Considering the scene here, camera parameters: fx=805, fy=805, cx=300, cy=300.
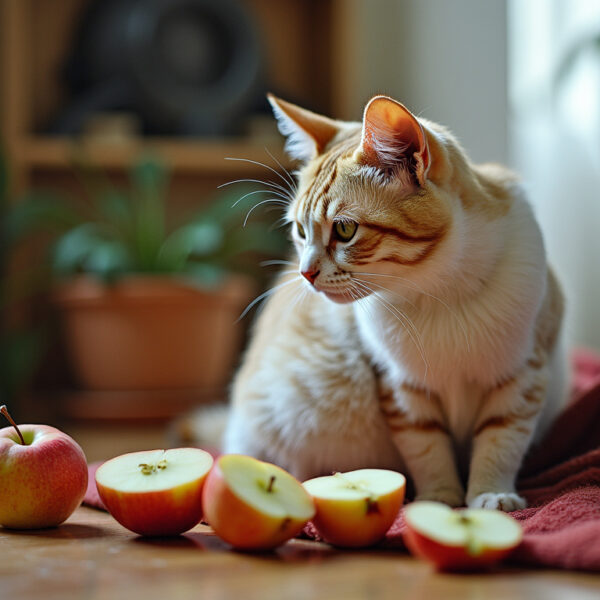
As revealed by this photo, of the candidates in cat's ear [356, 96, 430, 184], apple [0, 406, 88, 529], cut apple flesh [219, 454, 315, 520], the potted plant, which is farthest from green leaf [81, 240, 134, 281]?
cut apple flesh [219, 454, 315, 520]

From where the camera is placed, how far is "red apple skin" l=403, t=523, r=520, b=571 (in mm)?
891

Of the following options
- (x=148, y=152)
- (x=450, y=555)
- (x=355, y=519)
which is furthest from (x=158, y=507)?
(x=148, y=152)

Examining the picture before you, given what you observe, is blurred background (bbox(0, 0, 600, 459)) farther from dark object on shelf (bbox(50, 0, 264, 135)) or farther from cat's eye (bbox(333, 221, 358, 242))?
cat's eye (bbox(333, 221, 358, 242))

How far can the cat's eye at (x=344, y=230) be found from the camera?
3.86 feet

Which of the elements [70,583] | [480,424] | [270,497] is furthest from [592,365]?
[70,583]

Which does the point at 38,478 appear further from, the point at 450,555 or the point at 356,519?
the point at 450,555

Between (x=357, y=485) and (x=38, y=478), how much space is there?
1.42 feet

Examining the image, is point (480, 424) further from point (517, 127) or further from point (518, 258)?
point (517, 127)

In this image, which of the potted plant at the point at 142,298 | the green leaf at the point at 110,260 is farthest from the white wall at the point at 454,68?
the green leaf at the point at 110,260

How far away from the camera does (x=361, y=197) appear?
1.18 meters

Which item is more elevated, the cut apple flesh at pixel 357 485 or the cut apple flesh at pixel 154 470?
the cut apple flesh at pixel 154 470

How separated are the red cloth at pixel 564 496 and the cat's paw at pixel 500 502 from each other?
0.03m

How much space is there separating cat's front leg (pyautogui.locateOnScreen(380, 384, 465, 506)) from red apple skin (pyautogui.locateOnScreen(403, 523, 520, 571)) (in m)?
0.35

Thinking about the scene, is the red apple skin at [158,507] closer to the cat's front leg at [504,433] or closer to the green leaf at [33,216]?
the cat's front leg at [504,433]
